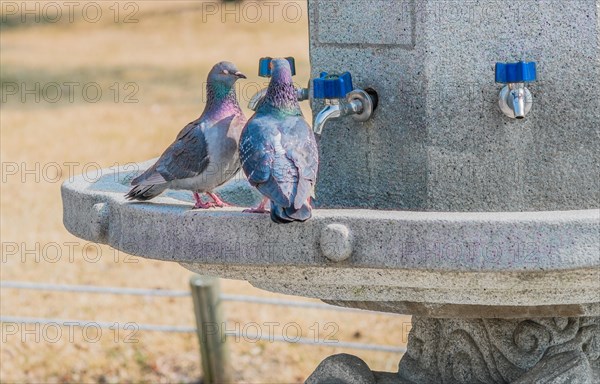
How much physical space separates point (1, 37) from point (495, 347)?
A: 1765 cm

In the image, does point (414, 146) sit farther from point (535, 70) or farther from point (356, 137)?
point (535, 70)

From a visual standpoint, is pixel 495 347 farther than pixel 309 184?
Yes

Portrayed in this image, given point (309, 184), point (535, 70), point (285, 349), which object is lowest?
point (285, 349)

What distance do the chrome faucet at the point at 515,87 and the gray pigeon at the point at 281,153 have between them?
0.61 meters

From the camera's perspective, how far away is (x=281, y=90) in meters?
3.36

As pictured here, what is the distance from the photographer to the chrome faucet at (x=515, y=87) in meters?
3.39

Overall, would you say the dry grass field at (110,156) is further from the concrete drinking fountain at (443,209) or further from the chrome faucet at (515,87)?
the chrome faucet at (515,87)

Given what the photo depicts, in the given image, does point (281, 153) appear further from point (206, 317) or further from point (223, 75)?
point (206, 317)

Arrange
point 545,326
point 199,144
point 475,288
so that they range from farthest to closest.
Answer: point 545,326 → point 199,144 → point 475,288

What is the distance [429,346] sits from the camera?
4.06 metres

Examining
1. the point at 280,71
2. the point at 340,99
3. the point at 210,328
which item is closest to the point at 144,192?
the point at 280,71

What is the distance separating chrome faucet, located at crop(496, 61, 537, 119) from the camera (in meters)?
3.39

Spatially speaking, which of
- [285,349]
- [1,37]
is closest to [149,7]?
[1,37]

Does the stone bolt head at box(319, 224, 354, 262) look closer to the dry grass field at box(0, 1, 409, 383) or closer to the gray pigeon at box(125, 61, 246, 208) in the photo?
the gray pigeon at box(125, 61, 246, 208)
